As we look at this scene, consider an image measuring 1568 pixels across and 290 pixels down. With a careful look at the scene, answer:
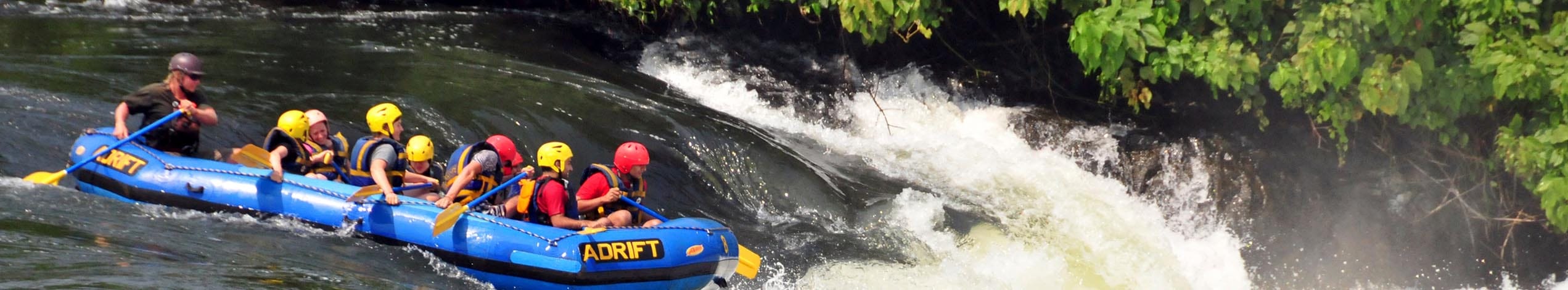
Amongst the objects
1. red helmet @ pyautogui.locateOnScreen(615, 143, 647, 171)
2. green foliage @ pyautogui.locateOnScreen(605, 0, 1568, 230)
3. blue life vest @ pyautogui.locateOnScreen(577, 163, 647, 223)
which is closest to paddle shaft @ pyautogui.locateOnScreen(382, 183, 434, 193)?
blue life vest @ pyautogui.locateOnScreen(577, 163, 647, 223)

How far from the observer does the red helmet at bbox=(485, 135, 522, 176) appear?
7.18m

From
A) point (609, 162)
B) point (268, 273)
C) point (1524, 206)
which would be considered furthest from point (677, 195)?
point (1524, 206)

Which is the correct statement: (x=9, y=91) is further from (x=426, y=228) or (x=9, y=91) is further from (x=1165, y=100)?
(x=1165, y=100)

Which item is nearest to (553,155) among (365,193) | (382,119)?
(365,193)

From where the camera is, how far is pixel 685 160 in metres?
9.08

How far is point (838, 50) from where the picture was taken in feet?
41.9

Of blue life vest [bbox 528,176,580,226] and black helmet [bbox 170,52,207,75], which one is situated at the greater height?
black helmet [bbox 170,52,207,75]

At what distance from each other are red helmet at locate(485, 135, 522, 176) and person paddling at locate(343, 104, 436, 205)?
464 millimetres

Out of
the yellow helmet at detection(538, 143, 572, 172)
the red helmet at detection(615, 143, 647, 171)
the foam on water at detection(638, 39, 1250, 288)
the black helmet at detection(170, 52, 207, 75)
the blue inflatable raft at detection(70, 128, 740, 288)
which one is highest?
the black helmet at detection(170, 52, 207, 75)

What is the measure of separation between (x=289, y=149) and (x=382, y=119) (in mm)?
547

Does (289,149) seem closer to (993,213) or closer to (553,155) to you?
(553,155)

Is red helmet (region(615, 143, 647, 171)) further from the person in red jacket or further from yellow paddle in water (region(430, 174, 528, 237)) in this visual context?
yellow paddle in water (region(430, 174, 528, 237))

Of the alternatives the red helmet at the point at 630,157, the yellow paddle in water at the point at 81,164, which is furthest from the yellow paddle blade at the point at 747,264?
the yellow paddle in water at the point at 81,164

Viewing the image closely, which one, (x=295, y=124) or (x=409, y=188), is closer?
(x=409, y=188)
